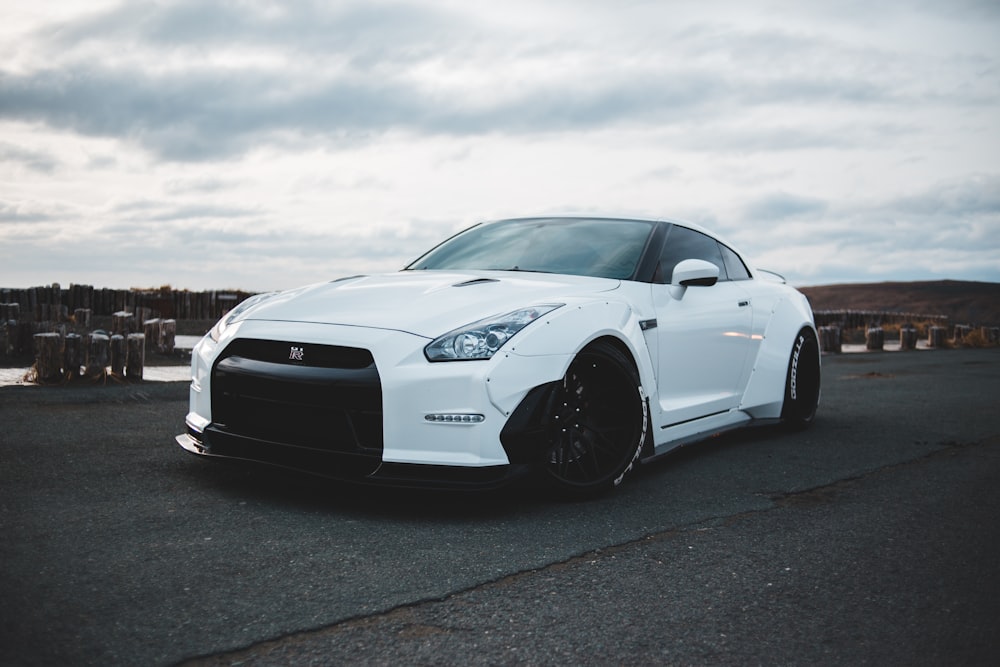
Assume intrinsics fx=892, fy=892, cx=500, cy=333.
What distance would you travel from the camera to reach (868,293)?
38875mm

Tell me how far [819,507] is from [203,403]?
9.61ft

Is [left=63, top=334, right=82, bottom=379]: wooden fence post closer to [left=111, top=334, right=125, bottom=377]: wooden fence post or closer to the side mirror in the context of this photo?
[left=111, top=334, right=125, bottom=377]: wooden fence post

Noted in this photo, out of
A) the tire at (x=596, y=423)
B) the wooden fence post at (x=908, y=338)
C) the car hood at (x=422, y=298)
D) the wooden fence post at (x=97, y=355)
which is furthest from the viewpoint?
the wooden fence post at (x=908, y=338)

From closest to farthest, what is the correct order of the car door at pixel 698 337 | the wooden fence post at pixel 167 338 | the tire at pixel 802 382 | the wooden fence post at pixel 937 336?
1. the car door at pixel 698 337
2. the tire at pixel 802 382
3. the wooden fence post at pixel 167 338
4. the wooden fence post at pixel 937 336

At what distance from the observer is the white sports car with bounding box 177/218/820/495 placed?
365 cm

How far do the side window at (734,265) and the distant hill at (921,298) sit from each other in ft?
89.2

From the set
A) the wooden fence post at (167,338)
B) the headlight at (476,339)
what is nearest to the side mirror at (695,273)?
the headlight at (476,339)

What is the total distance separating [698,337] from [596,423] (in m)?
1.20

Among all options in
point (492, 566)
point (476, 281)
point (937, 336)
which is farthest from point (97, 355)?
point (937, 336)

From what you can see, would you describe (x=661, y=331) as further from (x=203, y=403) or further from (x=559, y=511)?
(x=203, y=403)

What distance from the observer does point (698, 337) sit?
510 centimetres

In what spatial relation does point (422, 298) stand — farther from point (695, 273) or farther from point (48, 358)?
point (48, 358)

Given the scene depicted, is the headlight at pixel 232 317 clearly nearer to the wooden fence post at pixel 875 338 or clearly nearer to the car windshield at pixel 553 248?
the car windshield at pixel 553 248

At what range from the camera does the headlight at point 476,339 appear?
12.2 ft
